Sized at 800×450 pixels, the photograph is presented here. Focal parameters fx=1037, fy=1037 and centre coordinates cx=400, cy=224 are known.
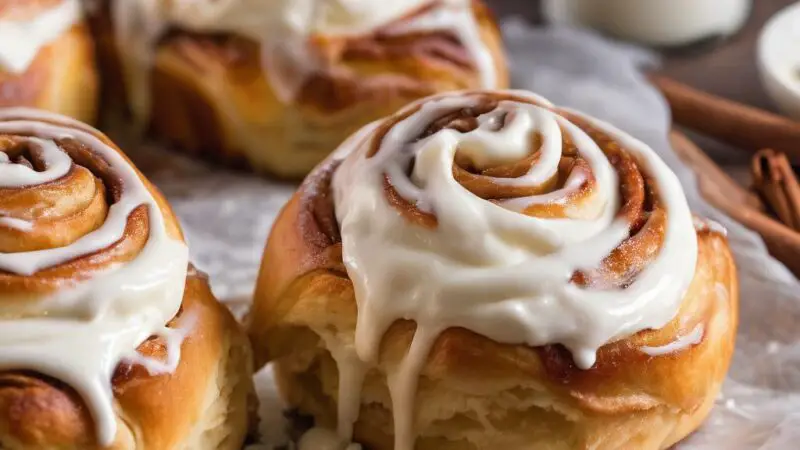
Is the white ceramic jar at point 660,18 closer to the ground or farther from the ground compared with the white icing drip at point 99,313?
closer to the ground

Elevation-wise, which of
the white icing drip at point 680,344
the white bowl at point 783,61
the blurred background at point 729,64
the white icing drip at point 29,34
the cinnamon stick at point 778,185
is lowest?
the blurred background at point 729,64

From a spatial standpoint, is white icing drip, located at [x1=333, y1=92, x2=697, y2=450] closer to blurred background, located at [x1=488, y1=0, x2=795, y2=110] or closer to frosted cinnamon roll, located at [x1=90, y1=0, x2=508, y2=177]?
frosted cinnamon roll, located at [x1=90, y1=0, x2=508, y2=177]

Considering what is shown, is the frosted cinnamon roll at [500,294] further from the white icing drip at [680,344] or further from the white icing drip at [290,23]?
the white icing drip at [290,23]

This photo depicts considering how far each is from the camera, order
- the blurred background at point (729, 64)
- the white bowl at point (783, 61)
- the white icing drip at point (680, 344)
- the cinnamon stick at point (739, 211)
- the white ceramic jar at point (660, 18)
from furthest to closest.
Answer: the white ceramic jar at point (660, 18)
the blurred background at point (729, 64)
the white bowl at point (783, 61)
the cinnamon stick at point (739, 211)
the white icing drip at point (680, 344)

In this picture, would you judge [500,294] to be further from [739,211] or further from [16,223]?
[739,211]

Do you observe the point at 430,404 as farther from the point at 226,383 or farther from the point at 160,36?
the point at 160,36

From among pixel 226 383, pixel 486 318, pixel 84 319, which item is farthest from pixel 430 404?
pixel 84 319

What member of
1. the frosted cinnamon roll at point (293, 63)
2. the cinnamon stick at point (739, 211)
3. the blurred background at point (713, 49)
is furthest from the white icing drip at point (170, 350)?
the blurred background at point (713, 49)
